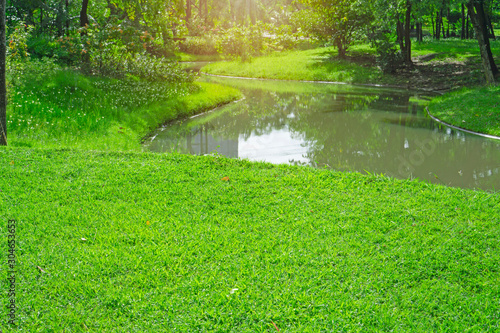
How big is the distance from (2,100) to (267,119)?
8.39m

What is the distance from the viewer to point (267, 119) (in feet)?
47.3

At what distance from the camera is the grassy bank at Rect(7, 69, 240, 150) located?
31.5ft

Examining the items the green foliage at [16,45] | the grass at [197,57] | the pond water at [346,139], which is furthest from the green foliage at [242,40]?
the grass at [197,57]

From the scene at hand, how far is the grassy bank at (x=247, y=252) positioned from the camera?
3.57m

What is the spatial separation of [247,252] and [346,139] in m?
7.24

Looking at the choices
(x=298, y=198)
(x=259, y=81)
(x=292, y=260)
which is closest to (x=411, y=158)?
(x=298, y=198)

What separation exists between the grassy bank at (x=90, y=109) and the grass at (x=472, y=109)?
27.7 feet

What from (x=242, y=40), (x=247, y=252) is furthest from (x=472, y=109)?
(x=242, y=40)

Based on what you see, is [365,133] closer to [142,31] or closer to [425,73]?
[142,31]

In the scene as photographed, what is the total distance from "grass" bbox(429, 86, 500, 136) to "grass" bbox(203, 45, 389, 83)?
875 cm

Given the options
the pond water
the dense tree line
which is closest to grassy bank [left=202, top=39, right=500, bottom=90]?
the dense tree line

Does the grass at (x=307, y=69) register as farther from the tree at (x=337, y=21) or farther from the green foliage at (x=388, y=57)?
the tree at (x=337, y=21)

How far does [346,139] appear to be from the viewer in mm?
11094

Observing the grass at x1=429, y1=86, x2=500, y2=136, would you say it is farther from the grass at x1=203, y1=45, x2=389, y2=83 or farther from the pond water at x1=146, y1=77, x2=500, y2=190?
the grass at x1=203, y1=45, x2=389, y2=83
